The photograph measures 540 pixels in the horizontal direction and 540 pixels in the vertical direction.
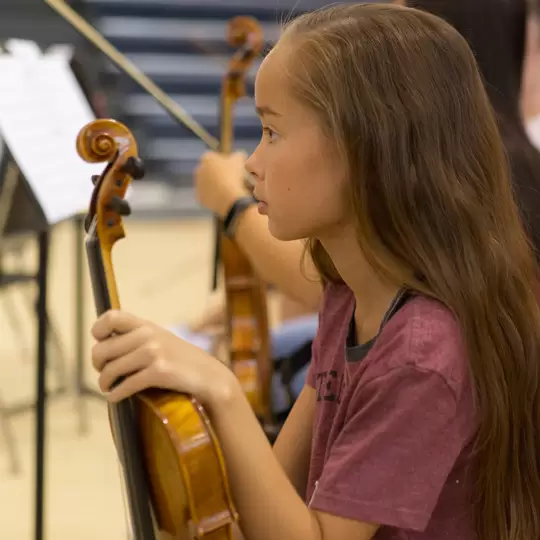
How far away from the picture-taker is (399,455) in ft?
2.18

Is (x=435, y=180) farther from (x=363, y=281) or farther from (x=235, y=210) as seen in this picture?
(x=235, y=210)

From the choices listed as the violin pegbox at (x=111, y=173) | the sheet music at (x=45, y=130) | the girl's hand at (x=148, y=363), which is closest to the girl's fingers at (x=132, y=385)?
the girl's hand at (x=148, y=363)

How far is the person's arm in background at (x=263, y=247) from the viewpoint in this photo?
1.27 m

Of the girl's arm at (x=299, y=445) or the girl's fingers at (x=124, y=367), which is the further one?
the girl's arm at (x=299, y=445)

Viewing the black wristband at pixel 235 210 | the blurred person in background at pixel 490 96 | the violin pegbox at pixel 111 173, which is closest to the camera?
the violin pegbox at pixel 111 173

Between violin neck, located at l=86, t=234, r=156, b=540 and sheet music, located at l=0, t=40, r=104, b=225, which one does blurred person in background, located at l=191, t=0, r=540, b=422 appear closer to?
sheet music, located at l=0, t=40, r=104, b=225

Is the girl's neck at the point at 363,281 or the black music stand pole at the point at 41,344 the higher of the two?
→ the girl's neck at the point at 363,281

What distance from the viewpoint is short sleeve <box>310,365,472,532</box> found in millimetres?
656

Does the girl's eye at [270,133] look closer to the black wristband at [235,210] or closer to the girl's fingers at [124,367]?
the girl's fingers at [124,367]

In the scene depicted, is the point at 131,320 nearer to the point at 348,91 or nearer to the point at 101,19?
the point at 348,91

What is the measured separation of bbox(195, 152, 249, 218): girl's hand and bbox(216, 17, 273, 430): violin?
11cm

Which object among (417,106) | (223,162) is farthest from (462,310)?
(223,162)

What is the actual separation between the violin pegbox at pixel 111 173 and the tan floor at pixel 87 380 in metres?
1.19

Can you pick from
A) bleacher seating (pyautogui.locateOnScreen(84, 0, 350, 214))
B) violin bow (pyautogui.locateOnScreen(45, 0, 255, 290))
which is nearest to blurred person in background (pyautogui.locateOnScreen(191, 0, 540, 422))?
violin bow (pyautogui.locateOnScreen(45, 0, 255, 290))
